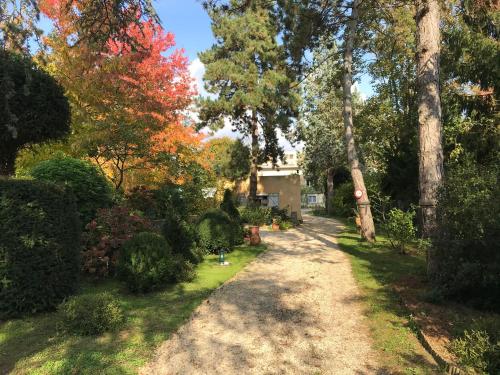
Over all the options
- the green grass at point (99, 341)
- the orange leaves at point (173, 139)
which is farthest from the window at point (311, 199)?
the green grass at point (99, 341)

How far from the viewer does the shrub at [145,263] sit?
7.83m

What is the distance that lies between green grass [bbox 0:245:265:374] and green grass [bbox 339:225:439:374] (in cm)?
312

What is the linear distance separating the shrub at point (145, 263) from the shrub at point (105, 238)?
0.51m

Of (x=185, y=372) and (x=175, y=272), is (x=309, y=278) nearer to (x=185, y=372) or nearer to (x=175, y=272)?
(x=175, y=272)

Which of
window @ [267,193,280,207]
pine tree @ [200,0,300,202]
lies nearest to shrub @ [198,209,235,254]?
pine tree @ [200,0,300,202]

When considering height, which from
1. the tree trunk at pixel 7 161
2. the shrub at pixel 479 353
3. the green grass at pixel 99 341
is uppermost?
the tree trunk at pixel 7 161

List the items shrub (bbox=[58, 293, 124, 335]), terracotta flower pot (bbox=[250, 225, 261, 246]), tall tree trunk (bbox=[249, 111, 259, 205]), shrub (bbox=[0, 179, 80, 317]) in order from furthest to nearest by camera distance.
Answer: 1. tall tree trunk (bbox=[249, 111, 259, 205])
2. terracotta flower pot (bbox=[250, 225, 261, 246])
3. shrub (bbox=[0, 179, 80, 317])
4. shrub (bbox=[58, 293, 124, 335])

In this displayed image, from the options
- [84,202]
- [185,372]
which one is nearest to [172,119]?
[84,202]

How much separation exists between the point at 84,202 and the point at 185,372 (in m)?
5.96

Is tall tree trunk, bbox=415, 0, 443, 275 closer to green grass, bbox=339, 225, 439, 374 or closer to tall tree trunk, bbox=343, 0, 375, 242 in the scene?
green grass, bbox=339, 225, 439, 374

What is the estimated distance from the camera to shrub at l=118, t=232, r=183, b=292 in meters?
7.83

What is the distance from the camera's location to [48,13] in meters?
12.5

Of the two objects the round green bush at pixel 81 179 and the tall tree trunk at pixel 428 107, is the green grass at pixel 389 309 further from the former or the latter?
the round green bush at pixel 81 179

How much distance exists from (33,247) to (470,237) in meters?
7.10
